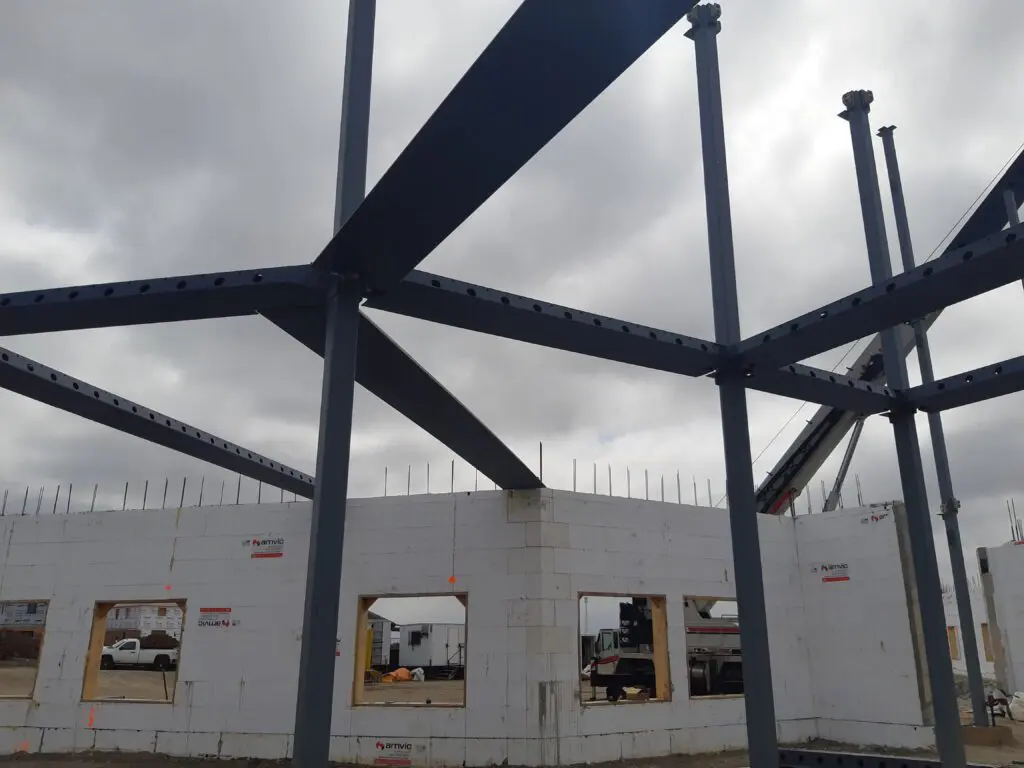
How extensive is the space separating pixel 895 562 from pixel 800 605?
179cm

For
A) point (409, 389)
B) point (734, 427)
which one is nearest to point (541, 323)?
point (409, 389)

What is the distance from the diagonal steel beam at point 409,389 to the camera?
662 centimetres

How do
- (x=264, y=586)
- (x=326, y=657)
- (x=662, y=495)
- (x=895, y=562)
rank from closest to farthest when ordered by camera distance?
(x=326, y=657) < (x=264, y=586) < (x=895, y=562) < (x=662, y=495)

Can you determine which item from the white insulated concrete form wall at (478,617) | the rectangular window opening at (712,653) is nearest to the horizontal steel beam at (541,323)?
the white insulated concrete form wall at (478,617)

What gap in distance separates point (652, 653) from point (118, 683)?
58.0ft

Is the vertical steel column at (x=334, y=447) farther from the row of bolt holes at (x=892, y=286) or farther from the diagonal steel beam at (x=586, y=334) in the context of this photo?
the row of bolt holes at (x=892, y=286)

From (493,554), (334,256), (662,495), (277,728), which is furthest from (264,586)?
(334,256)

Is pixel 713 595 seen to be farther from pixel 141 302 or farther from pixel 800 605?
pixel 141 302

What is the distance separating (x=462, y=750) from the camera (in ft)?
36.1

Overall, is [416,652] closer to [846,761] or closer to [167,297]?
[846,761]

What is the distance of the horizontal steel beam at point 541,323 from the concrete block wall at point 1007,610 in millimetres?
17157

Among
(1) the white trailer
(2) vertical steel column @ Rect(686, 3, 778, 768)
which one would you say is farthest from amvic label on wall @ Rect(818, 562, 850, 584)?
(1) the white trailer

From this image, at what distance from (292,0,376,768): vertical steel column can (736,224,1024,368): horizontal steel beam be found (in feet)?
12.4

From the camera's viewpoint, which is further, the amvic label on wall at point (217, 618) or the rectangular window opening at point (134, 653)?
the rectangular window opening at point (134, 653)
